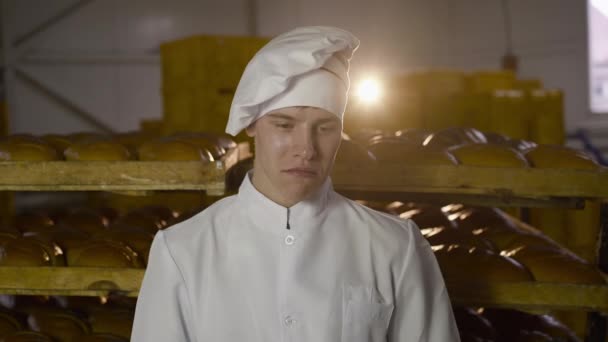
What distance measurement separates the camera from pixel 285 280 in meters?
1.51

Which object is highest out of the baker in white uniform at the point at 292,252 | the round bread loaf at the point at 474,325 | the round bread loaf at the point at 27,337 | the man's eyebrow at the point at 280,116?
the man's eyebrow at the point at 280,116

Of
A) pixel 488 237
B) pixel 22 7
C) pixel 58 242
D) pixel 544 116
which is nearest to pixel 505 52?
pixel 544 116

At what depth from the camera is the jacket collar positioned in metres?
1.54

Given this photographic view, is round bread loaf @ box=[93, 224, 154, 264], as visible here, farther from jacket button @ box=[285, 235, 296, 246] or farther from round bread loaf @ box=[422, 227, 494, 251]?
round bread loaf @ box=[422, 227, 494, 251]

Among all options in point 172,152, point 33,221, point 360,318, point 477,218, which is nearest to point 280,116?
point 360,318

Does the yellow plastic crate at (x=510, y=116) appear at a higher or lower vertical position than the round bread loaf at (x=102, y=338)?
higher

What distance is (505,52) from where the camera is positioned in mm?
9570

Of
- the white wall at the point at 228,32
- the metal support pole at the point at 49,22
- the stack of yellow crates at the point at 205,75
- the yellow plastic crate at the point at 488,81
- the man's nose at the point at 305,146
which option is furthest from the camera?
the white wall at the point at 228,32

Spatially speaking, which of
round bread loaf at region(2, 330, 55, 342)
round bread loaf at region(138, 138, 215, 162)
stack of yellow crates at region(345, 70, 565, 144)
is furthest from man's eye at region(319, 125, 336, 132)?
stack of yellow crates at region(345, 70, 565, 144)

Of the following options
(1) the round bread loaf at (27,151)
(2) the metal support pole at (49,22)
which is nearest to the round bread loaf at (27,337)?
(1) the round bread loaf at (27,151)

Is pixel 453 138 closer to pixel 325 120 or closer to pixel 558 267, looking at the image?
pixel 558 267

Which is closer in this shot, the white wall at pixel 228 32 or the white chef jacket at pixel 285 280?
the white chef jacket at pixel 285 280

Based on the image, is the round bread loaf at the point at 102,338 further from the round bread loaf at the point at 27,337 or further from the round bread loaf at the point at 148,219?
the round bread loaf at the point at 148,219

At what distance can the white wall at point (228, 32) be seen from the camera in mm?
8086
